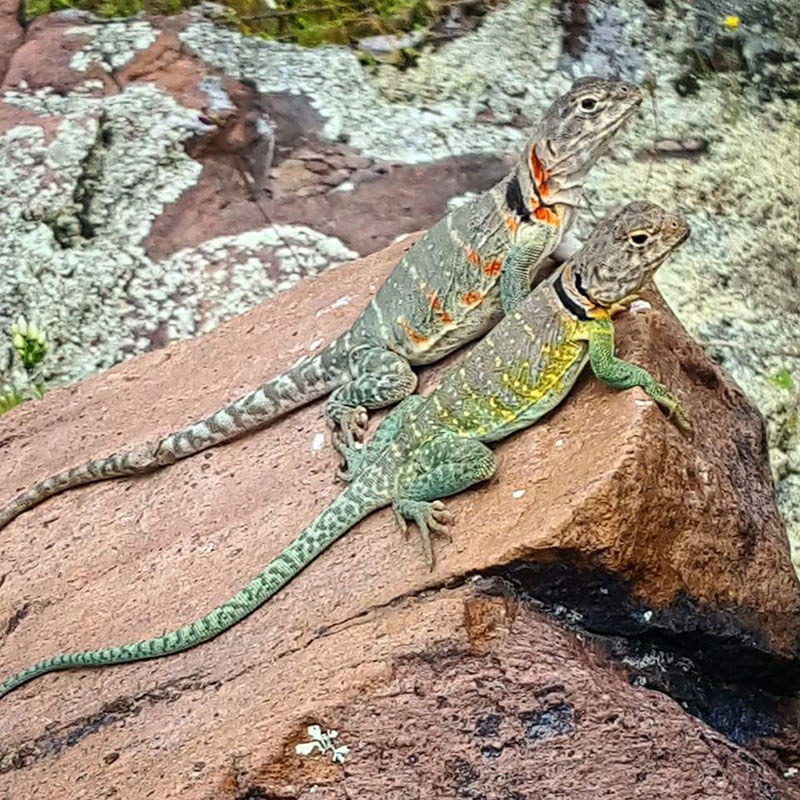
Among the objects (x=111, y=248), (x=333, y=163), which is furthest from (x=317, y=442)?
(x=333, y=163)

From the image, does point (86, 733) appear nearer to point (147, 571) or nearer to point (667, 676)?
point (147, 571)

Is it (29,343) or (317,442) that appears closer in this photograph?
(317,442)

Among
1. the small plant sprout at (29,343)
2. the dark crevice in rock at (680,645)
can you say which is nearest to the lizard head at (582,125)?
the dark crevice in rock at (680,645)

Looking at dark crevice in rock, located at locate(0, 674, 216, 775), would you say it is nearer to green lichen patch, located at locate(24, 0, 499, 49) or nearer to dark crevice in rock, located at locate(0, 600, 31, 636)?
dark crevice in rock, located at locate(0, 600, 31, 636)

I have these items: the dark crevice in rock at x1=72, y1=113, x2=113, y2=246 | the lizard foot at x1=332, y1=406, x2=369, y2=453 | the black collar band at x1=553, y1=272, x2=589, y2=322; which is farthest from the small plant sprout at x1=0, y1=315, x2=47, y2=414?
the black collar band at x1=553, y1=272, x2=589, y2=322

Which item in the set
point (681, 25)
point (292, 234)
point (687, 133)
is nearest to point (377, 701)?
point (292, 234)

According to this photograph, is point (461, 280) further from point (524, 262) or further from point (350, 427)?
point (350, 427)

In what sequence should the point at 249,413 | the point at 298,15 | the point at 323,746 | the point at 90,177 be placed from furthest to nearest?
the point at 298,15 → the point at 90,177 → the point at 249,413 → the point at 323,746
